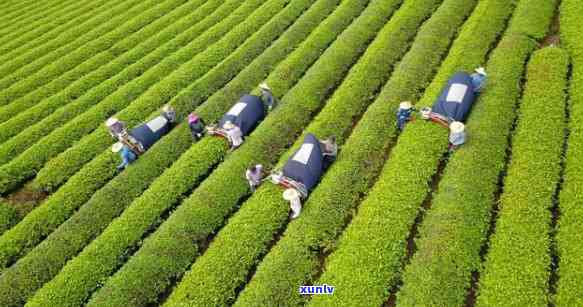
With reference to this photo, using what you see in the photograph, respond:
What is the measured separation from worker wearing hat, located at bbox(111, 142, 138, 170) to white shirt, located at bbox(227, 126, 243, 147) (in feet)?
11.4

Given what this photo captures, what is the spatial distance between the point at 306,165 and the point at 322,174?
118cm

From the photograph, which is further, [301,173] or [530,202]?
[301,173]

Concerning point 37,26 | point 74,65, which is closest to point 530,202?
point 74,65

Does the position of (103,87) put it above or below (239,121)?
below

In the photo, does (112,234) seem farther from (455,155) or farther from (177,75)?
(455,155)

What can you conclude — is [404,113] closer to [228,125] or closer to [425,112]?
[425,112]

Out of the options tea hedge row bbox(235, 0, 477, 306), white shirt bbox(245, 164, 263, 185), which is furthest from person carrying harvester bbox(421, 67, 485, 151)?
white shirt bbox(245, 164, 263, 185)

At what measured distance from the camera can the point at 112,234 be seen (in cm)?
1180

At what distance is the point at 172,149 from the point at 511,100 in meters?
11.9

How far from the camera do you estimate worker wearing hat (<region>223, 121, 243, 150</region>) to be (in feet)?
44.4

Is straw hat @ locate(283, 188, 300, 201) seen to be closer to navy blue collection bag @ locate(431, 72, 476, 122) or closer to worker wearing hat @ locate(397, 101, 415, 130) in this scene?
worker wearing hat @ locate(397, 101, 415, 130)

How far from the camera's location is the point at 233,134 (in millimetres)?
13633

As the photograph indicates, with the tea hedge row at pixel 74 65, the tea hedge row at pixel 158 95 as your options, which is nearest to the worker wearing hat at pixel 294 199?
the tea hedge row at pixel 158 95

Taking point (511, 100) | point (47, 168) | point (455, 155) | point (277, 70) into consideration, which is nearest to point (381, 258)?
point (455, 155)
